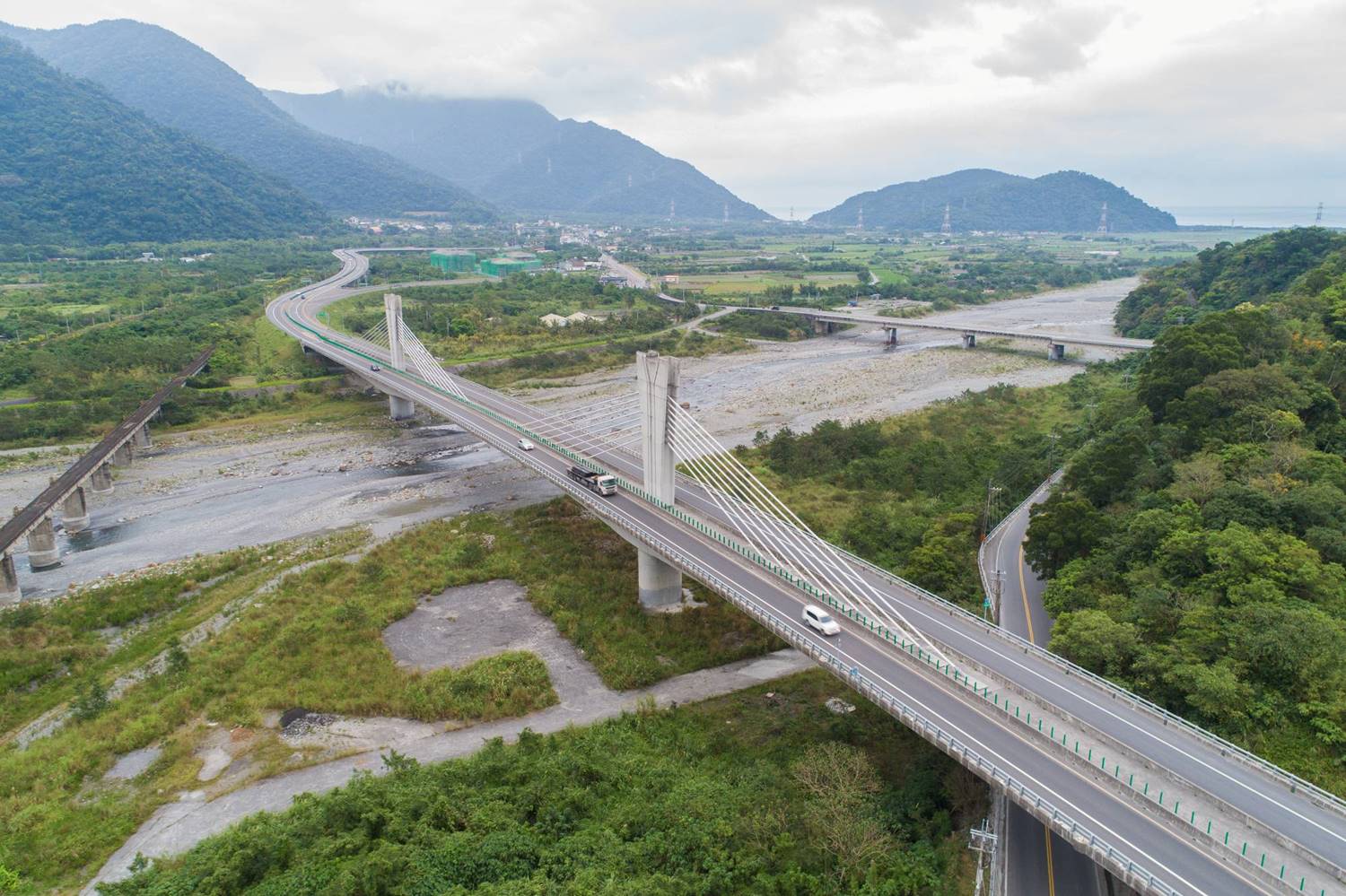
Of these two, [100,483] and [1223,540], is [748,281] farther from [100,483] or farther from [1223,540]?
[1223,540]

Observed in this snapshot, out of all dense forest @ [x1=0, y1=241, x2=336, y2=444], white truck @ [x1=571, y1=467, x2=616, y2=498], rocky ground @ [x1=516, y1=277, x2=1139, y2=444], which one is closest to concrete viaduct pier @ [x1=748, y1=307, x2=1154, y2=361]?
rocky ground @ [x1=516, y1=277, x2=1139, y2=444]

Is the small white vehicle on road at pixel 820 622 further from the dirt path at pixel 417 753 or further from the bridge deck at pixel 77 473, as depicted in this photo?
the bridge deck at pixel 77 473

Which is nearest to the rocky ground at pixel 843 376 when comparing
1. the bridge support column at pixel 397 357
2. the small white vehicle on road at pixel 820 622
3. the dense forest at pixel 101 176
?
the bridge support column at pixel 397 357

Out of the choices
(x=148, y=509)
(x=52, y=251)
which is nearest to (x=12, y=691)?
(x=148, y=509)

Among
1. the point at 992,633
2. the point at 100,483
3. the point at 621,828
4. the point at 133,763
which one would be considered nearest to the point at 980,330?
the point at 992,633

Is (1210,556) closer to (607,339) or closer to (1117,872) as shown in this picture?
(1117,872)
